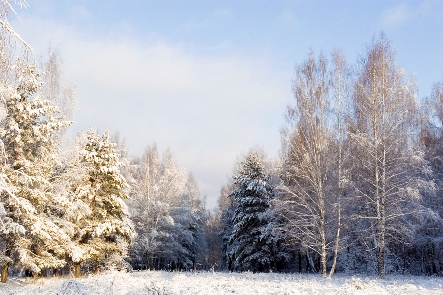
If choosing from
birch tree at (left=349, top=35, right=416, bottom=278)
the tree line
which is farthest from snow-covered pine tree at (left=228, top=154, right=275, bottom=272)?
birch tree at (left=349, top=35, right=416, bottom=278)

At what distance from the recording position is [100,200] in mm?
22625

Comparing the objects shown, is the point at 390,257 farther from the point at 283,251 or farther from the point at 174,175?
the point at 174,175

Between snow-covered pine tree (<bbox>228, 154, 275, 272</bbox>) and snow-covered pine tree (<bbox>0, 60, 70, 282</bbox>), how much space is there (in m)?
16.3

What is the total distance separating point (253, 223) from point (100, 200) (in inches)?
564

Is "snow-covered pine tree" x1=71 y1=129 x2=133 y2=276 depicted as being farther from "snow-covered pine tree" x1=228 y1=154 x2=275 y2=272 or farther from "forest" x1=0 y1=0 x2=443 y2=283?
"snow-covered pine tree" x1=228 y1=154 x2=275 y2=272

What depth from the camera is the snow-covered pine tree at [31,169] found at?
650 inches

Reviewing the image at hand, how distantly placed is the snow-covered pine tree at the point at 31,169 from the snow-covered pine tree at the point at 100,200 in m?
2.96

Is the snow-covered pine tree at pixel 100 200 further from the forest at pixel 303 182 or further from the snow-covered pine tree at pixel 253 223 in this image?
the snow-covered pine tree at pixel 253 223

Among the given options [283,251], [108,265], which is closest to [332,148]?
[283,251]

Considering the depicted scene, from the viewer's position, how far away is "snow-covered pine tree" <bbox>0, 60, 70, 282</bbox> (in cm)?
1652

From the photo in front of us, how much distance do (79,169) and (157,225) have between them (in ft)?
58.6

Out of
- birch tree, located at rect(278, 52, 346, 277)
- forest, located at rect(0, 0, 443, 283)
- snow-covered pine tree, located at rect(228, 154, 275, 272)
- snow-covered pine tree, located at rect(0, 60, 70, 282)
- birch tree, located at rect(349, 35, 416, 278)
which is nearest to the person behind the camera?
snow-covered pine tree, located at rect(0, 60, 70, 282)

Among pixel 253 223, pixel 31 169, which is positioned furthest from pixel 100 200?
pixel 253 223

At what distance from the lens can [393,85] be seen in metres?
20.8
